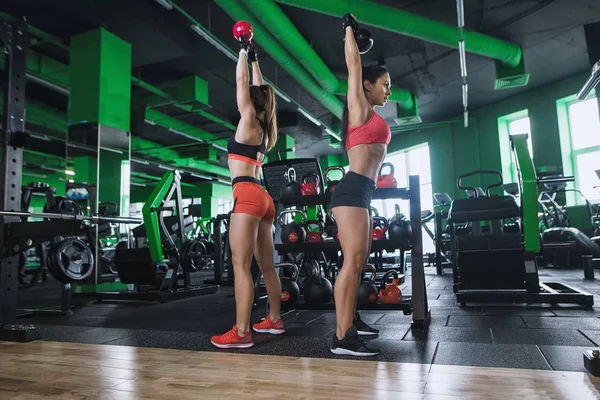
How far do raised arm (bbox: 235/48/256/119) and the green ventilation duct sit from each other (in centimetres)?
291

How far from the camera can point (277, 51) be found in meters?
5.98

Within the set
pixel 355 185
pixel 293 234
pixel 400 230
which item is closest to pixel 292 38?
pixel 293 234

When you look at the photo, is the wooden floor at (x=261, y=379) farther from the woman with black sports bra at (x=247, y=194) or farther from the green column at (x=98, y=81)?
the green column at (x=98, y=81)

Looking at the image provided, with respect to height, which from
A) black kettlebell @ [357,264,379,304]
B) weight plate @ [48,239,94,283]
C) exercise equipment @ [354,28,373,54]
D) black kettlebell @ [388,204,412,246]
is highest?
exercise equipment @ [354,28,373,54]

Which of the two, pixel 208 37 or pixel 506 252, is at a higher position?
pixel 208 37

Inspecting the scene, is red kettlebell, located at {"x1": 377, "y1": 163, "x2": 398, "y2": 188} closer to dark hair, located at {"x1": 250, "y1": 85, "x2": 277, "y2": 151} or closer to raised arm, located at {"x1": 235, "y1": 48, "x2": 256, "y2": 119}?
dark hair, located at {"x1": 250, "y1": 85, "x2": 277, "y2": 151}

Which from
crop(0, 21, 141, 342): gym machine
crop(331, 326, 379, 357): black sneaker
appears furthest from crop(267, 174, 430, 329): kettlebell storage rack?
crop(0, 21, 141, 342): gym machine

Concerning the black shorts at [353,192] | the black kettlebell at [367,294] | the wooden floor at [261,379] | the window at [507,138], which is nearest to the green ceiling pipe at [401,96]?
the window at [507,138]

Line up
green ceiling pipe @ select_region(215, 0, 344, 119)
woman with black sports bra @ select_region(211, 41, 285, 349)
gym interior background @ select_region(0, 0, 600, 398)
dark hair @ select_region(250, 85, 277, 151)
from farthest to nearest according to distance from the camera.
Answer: green ceiling pipe @ select_region(215, 0, 344, 119) → gym interior background @ select_region(0, 0, 600, 398) → dark hair @ select_region(250, 85, 277, 151) → woman with black sports bra @ select_region(211, 41, 285, 349)

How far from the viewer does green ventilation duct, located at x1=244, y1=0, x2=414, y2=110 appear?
4867mm

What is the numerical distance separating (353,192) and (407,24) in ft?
14.5

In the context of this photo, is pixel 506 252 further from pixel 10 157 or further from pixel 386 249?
pixel 10 157

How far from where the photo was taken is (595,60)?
1706 millimetres

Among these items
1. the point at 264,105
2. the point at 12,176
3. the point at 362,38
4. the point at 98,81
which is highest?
the point at 98,81
